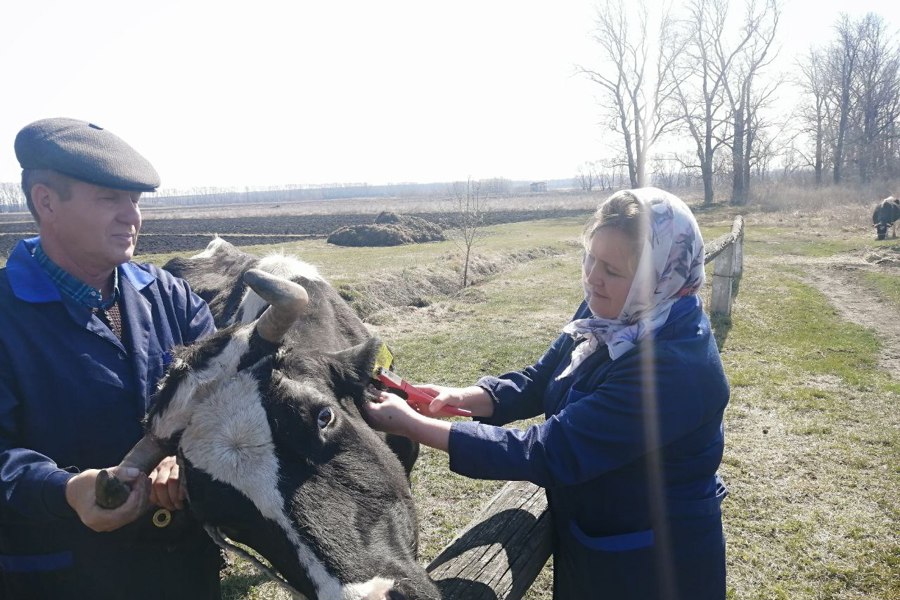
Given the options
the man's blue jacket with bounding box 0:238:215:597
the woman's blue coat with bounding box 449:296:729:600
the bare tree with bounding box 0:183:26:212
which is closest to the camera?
the woman's blue coat with bounding box 449:296:729:600

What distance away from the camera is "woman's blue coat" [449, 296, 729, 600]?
1999 millimetres

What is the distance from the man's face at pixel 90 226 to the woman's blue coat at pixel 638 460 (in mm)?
1687

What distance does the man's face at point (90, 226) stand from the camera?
7.71 feet

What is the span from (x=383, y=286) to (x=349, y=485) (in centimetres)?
1228

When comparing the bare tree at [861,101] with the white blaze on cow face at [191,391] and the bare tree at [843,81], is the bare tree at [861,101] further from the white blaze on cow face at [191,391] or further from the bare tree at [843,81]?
the white blaze on cow face at [191,391]

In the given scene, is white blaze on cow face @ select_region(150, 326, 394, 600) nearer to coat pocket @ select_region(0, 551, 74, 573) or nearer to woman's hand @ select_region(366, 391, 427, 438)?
woman's hand @ select_region(366, 391, 427, 438)

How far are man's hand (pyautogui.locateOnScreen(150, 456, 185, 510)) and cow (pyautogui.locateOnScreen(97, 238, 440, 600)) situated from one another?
43mm

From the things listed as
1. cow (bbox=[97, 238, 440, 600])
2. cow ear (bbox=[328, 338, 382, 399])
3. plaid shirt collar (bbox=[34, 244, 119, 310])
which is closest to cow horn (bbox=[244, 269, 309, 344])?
cow (bbox=[97, 238, 440, 600])

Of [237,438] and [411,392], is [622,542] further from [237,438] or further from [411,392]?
[237,438]

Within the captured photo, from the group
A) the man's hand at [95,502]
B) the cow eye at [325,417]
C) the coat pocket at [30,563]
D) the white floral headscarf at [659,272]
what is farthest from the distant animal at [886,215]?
the coat pocket at [30,563]

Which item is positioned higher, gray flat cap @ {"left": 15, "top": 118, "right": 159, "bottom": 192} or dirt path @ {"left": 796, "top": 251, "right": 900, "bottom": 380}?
gray flat cap @ {"left": 15, "top": 118, "right": 159, "bottom": 192}

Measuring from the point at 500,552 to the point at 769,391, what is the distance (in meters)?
6.85

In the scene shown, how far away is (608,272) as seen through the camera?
7.29 feet

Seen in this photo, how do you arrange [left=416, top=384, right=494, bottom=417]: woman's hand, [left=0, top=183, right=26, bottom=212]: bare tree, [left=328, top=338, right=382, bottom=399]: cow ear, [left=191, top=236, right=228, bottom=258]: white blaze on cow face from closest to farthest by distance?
[left=328, top=338, right=382, bottom=399]: cow ear → [left=416, top=384, right=494, bottom=417]: woman's hand → [left=191, top=236, right=228, bottom=258]: white blaze on cow face → [left=0, top=183, right=26, bottom=212]: bare tree
